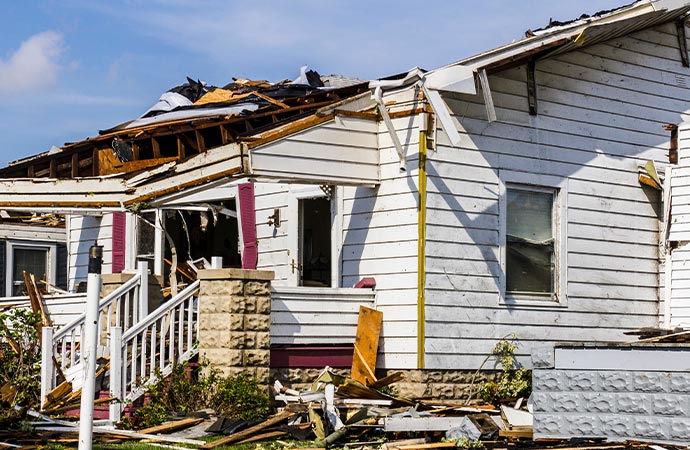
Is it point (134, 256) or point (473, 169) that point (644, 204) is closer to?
point (473, 169)

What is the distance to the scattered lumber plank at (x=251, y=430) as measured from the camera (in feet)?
35.3

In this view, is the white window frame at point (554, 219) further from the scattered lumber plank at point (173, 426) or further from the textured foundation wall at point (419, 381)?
the scattered lumber plank at point (173, 426)

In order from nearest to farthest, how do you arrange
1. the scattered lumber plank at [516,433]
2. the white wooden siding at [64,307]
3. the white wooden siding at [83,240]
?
the scattered lumber plank at [516,433]
the white wooden siding at [64,307]
the white wooden siding at [83,240]

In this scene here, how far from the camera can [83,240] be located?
19.0 m

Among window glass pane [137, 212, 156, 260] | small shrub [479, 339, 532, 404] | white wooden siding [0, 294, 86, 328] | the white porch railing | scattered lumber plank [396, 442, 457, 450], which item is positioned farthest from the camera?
window glass pane [137, 212, 156, 260]

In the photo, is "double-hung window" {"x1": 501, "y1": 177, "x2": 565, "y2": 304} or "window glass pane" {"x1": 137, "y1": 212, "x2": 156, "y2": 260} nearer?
"double-hung window" {"x1": 501, "y1": 177, "x2": 565, "y2": 304}

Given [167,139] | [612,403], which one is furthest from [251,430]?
[167,139]

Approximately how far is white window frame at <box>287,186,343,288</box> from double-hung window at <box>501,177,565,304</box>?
2188 millimetres

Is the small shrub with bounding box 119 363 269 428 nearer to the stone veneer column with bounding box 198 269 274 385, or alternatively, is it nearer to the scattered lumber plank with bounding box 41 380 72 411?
the stone veneer column with bounding box 198 269 274 385

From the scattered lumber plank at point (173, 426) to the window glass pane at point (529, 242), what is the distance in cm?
477

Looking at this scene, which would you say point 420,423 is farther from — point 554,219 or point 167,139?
point 167,139

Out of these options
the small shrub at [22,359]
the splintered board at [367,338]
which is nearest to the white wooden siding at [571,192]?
the splintered board at [367,338]

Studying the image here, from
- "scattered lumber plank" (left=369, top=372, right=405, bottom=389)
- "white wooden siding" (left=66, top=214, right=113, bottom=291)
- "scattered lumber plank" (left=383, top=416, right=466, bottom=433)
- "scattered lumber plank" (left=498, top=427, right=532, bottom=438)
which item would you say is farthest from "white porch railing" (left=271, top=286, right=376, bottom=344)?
"white wooden siding" (left=66, top=214, right=113, bottom=291)

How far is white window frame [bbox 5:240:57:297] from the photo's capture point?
20.3 metres
